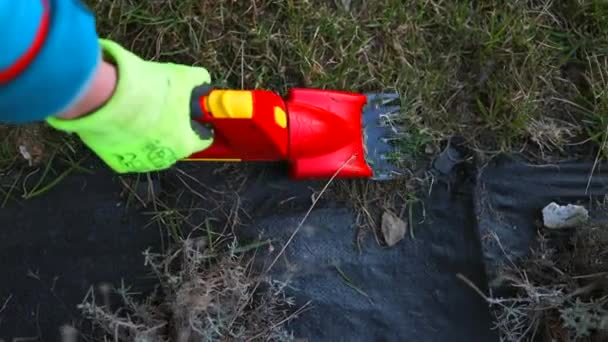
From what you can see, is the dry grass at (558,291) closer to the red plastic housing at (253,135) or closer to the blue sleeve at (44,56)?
the red plastic housing at (253,135)

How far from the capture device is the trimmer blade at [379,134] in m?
1.41

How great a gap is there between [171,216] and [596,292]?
845mm

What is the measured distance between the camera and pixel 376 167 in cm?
141

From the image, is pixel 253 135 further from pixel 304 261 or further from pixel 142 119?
pixel 304 261

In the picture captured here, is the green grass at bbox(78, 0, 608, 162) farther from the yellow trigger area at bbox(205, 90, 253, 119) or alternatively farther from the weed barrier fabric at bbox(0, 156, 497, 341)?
the yellow trigger area at bbox(205, 90, 253, 119)

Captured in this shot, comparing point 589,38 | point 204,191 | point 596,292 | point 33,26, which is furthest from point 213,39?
point 596,292

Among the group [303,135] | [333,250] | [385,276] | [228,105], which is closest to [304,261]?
[333,250]

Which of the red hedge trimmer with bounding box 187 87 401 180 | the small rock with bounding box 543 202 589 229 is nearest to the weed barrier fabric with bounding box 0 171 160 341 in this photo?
the red hedge trimmer with bounding box 187 87 401 180

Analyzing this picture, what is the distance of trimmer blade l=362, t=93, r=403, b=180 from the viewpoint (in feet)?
4.62

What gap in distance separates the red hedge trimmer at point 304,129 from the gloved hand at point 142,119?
36 mm

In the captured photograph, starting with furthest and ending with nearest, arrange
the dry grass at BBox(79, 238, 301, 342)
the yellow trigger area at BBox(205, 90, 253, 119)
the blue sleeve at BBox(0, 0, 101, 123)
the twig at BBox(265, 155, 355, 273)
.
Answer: the twig at BBox(265, 155, 355, 273) < the dry grass at BBox(79, 238, 301, 342) < the yellow trigger area at BBox(205, 90, 253, 119) < the blue sleeve at BBox(0, 0, 101, 123)

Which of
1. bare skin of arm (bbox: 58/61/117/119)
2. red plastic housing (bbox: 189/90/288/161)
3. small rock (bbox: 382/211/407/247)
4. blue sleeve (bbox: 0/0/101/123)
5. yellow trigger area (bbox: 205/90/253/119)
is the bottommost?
small rock (bbox: 382/211/407/247)

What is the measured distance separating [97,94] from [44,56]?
140mm

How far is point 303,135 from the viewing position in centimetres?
128
